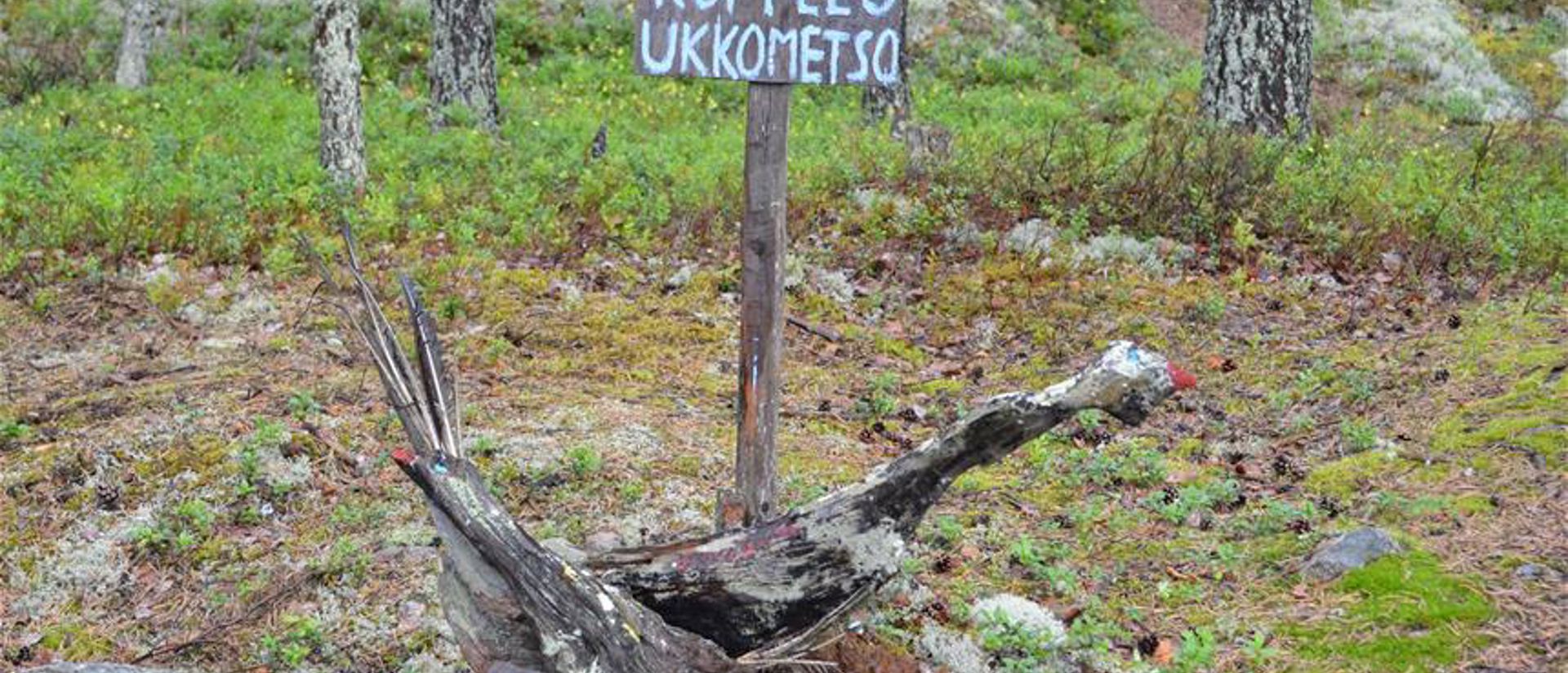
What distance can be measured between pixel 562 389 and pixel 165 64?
11900 millimetres

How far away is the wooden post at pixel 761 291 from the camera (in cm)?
498

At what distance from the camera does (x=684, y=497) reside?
244 inches

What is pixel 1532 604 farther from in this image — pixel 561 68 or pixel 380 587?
pixel 561 68

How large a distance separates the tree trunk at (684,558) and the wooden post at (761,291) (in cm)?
47

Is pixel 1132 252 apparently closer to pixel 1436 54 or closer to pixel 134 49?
pixel 1436 54

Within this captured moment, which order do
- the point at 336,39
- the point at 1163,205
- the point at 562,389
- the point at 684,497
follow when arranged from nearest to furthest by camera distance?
1. the point at 684,497
2. the point at 562,389
3. the point at 1163,205
4. the point at 336,39

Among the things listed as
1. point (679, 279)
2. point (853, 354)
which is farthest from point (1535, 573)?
point (679, 279)

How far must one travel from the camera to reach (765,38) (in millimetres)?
4879

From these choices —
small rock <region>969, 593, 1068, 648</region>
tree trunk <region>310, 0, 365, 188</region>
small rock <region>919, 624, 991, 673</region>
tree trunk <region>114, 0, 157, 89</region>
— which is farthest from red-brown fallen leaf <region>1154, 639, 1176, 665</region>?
tree trunk <region>114, 0, 157, 89</region>

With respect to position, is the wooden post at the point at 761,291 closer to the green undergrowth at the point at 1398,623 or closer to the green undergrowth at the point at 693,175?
the green undergrowth at the point at 1398,623

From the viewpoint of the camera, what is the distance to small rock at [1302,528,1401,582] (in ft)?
17.1

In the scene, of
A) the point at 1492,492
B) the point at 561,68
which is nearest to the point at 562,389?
the point at 1492,492

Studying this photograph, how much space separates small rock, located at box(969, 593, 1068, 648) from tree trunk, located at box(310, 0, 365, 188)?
8121mm

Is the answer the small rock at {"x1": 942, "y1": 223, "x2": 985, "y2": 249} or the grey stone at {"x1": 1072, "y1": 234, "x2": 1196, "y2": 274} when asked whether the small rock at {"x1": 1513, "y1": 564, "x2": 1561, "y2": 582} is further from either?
the small rock at {"x1": 942, "y1": 223, "x2": 985, "y2": 249}
